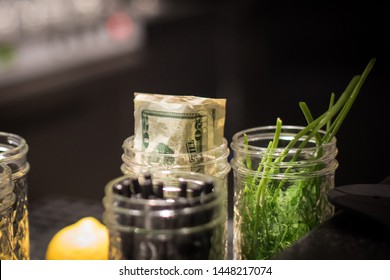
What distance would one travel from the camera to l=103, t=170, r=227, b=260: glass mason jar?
577mm

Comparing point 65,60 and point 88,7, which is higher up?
point 88,7

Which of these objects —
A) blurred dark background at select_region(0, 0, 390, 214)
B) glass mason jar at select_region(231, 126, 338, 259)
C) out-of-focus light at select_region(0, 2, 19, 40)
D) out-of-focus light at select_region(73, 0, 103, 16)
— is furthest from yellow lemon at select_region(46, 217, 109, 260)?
out-of-focus light at select_region(73, 0, 103, 16)

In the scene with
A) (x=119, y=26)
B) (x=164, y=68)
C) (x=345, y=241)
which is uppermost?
(x=345, y=241)

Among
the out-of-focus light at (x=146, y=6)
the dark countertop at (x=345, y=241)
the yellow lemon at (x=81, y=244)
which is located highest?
the dark countertop at (x=345, y=241)

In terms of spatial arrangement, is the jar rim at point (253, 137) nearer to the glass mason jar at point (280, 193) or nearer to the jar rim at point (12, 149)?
the glass mason jar at point (280, 193)

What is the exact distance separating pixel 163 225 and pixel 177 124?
0.19m

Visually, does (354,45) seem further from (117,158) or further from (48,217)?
(48,217)

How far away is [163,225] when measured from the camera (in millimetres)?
577

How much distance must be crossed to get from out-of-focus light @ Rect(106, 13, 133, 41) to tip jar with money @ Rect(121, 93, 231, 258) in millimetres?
2201

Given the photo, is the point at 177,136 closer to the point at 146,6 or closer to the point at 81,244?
the point at 81,244

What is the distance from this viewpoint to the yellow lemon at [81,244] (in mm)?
803

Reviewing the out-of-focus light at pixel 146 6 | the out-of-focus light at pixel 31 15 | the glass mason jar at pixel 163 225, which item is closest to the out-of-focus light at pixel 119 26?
the out-of-focus light at pixel 146 6

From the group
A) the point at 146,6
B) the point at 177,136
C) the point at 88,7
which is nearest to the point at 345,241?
the point at 177,136
